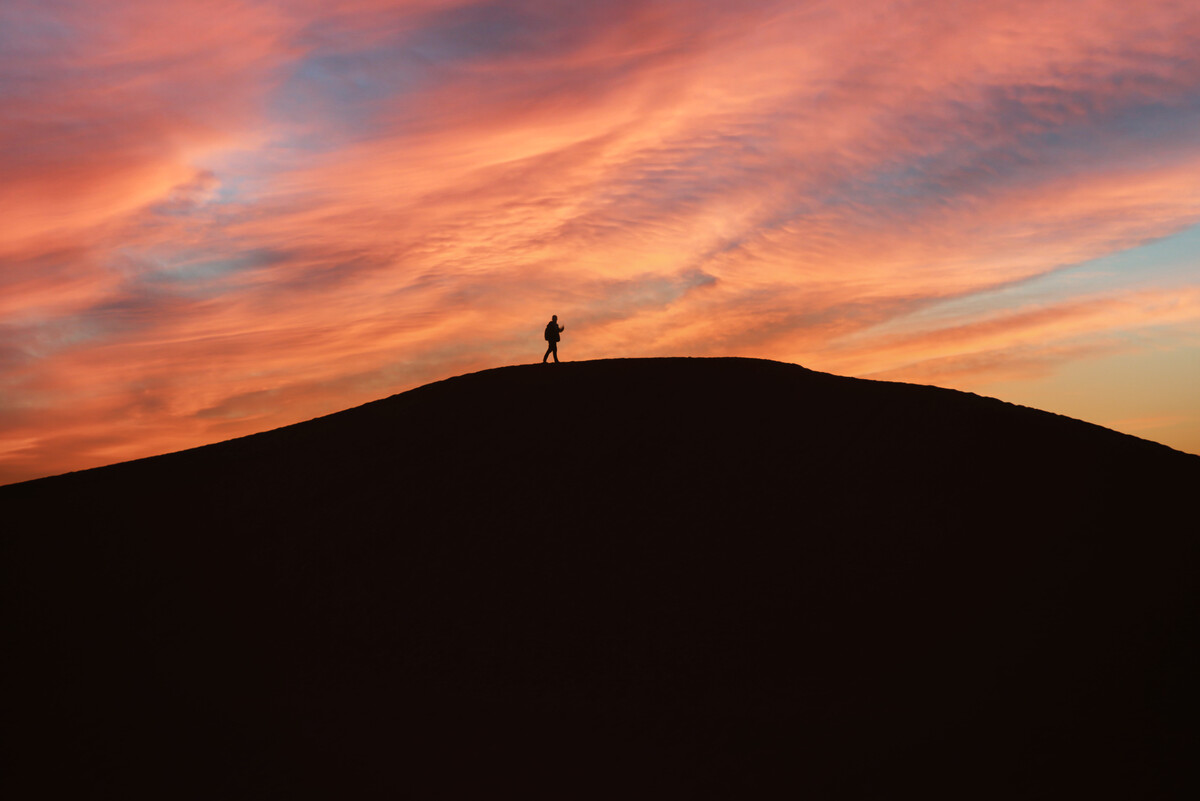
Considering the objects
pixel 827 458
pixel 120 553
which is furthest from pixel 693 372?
pixel 120 553

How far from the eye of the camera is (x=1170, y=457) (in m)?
24.5

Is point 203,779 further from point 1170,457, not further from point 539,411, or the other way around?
point 1170,457

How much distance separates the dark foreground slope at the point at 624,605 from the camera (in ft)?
48.0

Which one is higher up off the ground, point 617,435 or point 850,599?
point 617,435

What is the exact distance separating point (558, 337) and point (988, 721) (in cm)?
1773

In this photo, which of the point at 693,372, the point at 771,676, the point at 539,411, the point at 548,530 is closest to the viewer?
the point at 771,676

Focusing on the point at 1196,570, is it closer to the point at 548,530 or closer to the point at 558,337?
the point at 548,530

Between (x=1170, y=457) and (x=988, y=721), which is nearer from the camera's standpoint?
(x=988, y=721)

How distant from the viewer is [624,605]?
60.2ft

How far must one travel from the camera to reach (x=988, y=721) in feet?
50.0

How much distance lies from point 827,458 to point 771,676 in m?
8.31

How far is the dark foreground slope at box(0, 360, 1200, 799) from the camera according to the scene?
14625mm

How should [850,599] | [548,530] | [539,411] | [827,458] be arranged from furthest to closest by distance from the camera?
[539,411], [827,458], [548,530], [850,599]

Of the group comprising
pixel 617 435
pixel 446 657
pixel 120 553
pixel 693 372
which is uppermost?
pixel 693 372
